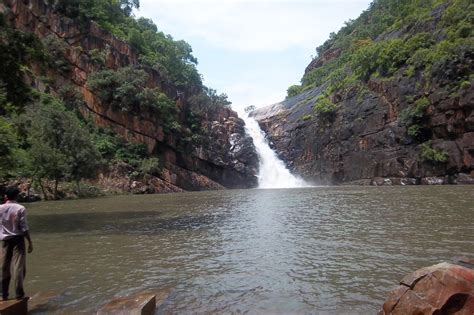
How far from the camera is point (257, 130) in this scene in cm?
6788

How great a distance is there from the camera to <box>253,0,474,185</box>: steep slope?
123ft

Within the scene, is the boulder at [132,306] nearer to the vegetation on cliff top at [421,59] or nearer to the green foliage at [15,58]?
the green foliage at [15,58]

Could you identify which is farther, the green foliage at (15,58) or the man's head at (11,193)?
the green foliage at (15,58)

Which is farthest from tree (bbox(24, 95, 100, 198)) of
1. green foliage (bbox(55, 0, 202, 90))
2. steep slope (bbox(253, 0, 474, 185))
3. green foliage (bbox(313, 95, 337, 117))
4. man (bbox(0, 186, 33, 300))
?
green foliage (bbox(313, 95, 337, 117))

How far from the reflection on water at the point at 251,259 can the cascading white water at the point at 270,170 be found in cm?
4086

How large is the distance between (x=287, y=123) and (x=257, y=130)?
674cm

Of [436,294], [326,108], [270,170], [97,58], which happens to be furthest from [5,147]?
[270,170]

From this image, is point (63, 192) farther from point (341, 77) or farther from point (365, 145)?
point (341, 77)

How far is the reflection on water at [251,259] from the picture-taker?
675 centimetres

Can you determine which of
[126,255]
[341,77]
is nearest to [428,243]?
[126,255]

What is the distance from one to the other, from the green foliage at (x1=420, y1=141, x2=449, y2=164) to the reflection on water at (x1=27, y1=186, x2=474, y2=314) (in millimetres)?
23623

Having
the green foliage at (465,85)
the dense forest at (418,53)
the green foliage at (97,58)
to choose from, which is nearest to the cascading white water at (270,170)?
the dense forest at (418,53)

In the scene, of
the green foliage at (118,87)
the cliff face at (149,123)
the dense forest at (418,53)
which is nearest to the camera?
the dense forest at (418,53)

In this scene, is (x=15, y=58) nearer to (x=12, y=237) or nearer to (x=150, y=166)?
(x=12, y=237)
